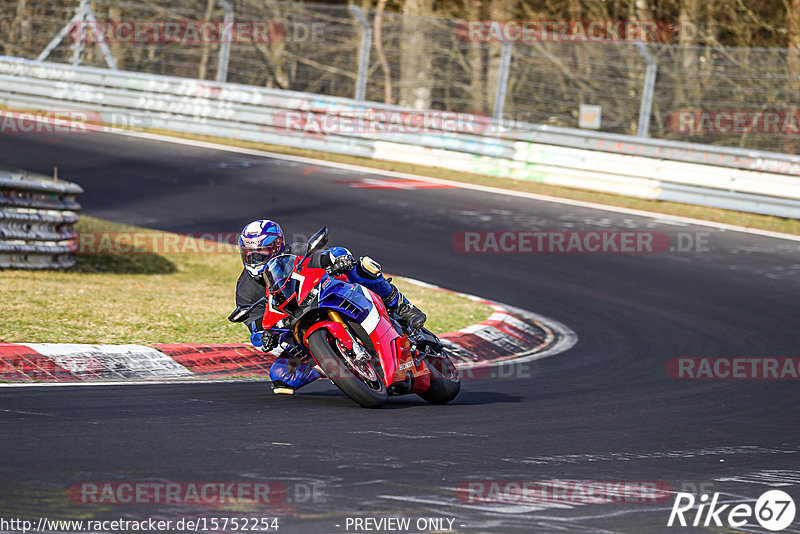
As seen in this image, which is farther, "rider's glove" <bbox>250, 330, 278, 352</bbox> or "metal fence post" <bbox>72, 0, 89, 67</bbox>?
"metal fence post" <bbox>72, 0, 89, 67</bbox>

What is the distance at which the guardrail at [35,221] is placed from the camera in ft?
38.9

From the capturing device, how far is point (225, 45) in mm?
23250

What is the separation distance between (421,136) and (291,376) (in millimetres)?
14452

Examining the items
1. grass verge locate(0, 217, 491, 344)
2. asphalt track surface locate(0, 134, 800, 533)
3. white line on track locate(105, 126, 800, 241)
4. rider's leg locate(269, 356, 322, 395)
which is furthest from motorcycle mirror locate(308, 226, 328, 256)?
white line on track locate(105, 126, 800, 241)

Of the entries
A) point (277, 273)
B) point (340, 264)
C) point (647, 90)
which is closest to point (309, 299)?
point (277, 273)

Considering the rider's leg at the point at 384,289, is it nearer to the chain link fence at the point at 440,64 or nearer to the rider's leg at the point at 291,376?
the rider's leg at the point at 291,376

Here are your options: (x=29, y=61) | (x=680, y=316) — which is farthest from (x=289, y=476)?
(x=29, y=61)

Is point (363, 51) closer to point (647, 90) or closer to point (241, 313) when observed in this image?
point (647, 90)

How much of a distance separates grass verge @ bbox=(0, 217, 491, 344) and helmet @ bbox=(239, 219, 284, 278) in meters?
1.99

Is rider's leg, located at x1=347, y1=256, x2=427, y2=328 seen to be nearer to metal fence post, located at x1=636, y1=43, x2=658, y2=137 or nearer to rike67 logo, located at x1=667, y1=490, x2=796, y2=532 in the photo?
rike67 logo, located at x1=667, y1=490, x2=796, y2=532

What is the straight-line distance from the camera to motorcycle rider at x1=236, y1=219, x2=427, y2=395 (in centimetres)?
730

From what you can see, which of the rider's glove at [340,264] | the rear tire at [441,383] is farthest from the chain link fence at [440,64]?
the rider's glove at [340,264]

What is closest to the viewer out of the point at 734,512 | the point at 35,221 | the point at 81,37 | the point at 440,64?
the point at 734,512

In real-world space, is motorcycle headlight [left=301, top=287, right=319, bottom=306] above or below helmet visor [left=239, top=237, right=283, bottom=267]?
below
